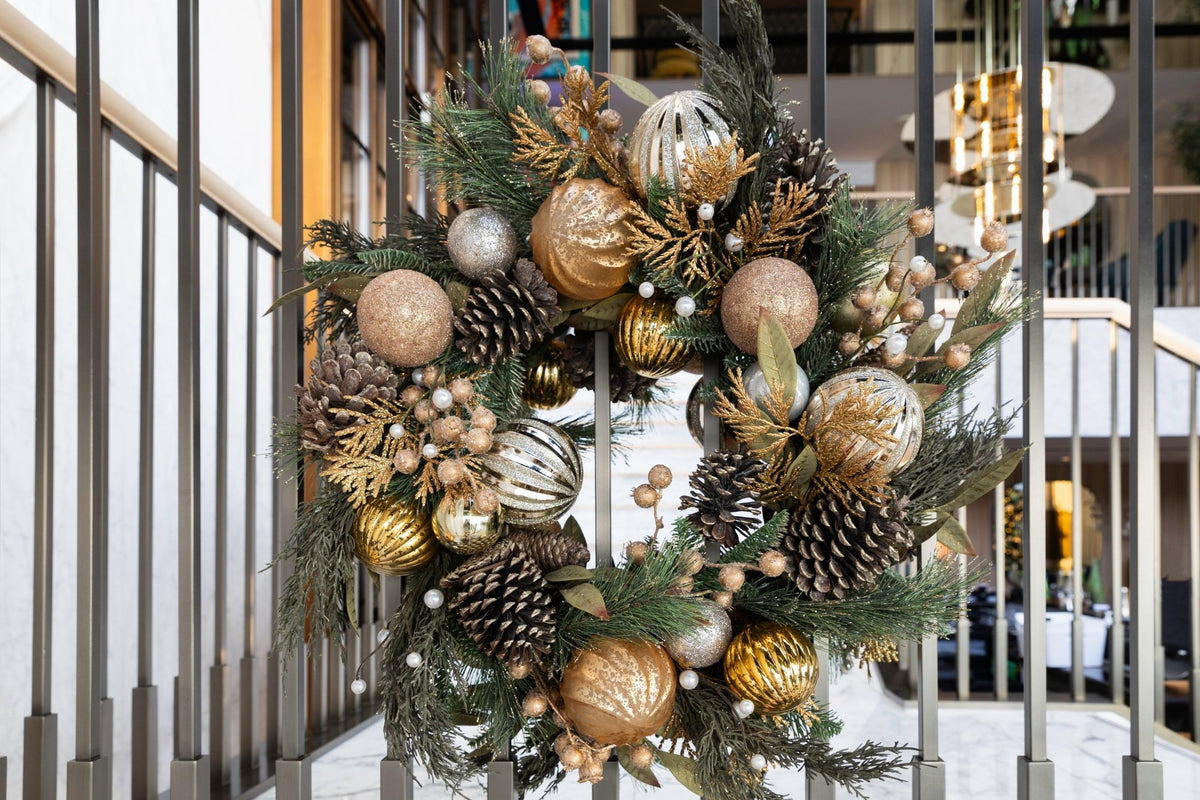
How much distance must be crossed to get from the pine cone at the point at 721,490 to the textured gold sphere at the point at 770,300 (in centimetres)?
9

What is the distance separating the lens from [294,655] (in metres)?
0.72

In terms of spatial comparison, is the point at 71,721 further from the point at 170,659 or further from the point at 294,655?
the point at 294,655

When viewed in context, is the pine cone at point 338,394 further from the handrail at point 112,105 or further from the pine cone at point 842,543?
the handrail at point 112,105

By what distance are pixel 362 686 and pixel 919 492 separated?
453 millimetres

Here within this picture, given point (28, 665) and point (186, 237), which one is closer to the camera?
point (186, 237)

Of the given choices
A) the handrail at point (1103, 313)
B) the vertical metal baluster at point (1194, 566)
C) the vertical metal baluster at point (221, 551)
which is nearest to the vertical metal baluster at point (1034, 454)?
the vertical metal baluster at point (221, 551)

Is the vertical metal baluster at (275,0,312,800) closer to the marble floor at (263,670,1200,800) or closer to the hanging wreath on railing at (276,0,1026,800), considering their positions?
the hanging wreath on railing at (276,0,1026,800)

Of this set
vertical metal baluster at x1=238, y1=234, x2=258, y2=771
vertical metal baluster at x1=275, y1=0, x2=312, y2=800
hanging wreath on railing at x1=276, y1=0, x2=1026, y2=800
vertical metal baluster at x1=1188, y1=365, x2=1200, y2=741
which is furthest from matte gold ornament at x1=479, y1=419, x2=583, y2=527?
vertical metal baluster at x1=1188, y1=365, x2=1200, y2=741

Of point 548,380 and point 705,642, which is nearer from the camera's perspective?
point 705,642

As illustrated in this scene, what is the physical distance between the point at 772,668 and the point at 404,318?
380 mm

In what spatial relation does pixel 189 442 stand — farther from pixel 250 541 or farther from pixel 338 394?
pixel 250 541

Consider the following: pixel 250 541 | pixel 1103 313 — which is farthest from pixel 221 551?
pixel 1103 313

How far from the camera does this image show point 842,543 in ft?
1.96

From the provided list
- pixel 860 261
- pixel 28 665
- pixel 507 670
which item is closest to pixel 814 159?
pixel 860 261
